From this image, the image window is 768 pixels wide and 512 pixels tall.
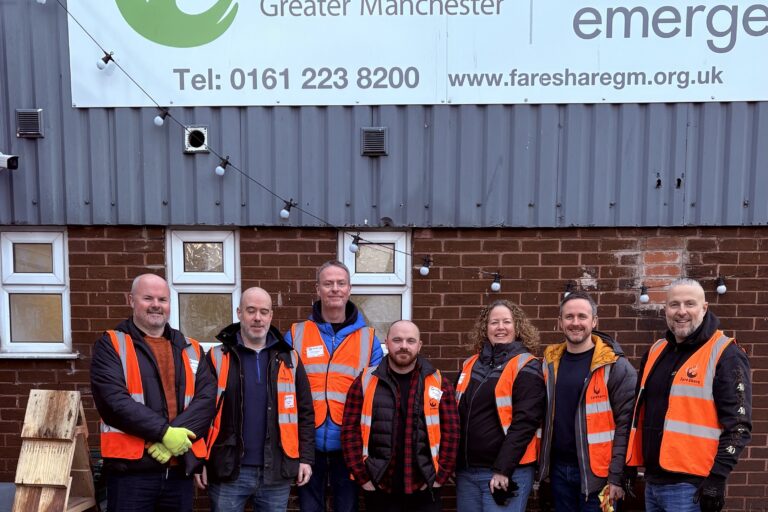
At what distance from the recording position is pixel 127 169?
175 inches

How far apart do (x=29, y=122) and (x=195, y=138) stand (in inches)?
51.6

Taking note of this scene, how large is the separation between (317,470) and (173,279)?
2.00 metres

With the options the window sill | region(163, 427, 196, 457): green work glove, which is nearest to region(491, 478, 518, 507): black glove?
region(163, 427, 196, 457): green work glove

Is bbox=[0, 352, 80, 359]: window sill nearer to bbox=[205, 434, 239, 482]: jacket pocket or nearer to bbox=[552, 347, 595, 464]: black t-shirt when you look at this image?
bbox=[205, 434, 239, 482]: jacket pocket

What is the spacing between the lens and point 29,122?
4418 mm

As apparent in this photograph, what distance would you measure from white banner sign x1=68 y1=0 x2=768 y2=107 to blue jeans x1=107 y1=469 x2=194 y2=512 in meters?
2.69

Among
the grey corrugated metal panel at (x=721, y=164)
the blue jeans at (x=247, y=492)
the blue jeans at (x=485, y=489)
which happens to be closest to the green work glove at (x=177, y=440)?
the blue jeans at (x=247, y=492)

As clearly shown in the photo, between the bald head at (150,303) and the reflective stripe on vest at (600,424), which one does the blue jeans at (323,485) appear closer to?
the bald head at (150,303)

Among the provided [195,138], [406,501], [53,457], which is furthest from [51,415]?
[406,501]

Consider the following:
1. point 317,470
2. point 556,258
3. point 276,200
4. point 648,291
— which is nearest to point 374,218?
point 276,200

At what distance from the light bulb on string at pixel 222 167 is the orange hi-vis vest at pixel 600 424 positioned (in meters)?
3.00

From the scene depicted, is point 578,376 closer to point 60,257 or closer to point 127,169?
point 127,169

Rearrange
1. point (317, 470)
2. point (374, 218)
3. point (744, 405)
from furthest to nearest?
1. point (374, 218)
2. point (317, 470)
3. point (744, 405)

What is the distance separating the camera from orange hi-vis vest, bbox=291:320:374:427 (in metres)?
3.47
